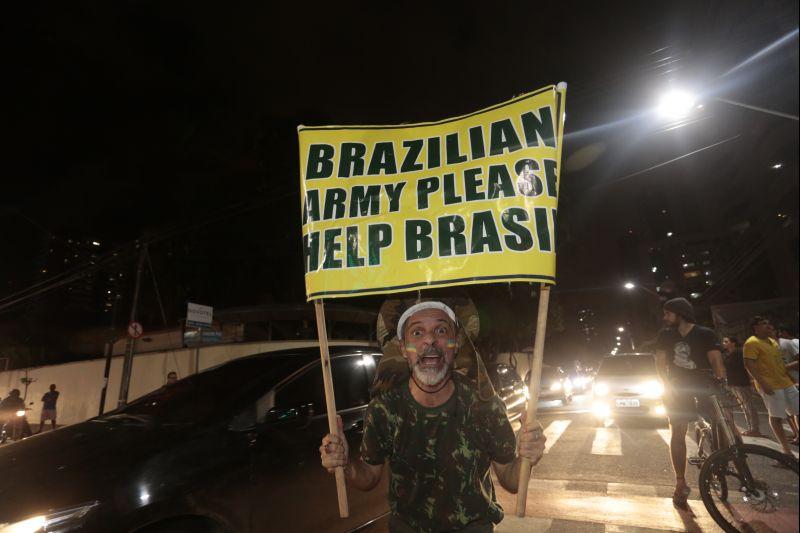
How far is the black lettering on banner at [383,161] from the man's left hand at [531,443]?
1.57m

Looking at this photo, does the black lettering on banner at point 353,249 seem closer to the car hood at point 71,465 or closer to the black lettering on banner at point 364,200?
the black lettering on banner at point 364,200

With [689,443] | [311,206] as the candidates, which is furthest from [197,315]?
[689,443]

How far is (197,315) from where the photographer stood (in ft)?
38.1

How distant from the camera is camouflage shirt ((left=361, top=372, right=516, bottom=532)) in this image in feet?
6.12

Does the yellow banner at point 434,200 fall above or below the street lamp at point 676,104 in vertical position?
below

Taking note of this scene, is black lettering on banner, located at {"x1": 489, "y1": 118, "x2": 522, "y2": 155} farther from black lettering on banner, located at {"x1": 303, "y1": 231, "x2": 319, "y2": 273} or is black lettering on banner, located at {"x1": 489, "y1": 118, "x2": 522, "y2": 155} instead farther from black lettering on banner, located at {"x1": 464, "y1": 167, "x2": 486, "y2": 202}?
black lettering on banner, located at {"x1": 303, "y1": 231, "x2": 319, "y2": 273}

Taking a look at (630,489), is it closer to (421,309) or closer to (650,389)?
(421,309)

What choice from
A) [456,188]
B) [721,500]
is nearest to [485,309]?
[721,500]

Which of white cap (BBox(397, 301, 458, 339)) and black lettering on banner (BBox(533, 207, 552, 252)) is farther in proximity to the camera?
white cap (BBox(397, 301, 458, 339))

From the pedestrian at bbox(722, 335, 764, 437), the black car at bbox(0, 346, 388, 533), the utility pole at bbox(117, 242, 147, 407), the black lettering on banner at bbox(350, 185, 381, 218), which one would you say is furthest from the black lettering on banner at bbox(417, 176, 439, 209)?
the utility pole at bbox(117, 242, 147, 407)

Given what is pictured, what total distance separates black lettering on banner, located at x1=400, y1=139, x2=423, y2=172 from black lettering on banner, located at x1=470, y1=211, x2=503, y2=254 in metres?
0.49

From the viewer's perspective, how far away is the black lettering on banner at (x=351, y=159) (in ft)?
8.23

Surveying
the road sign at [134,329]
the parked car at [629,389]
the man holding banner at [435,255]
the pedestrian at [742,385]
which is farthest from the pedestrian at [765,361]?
the road sign at [134,329]

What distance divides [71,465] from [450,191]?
2708 millimetres
